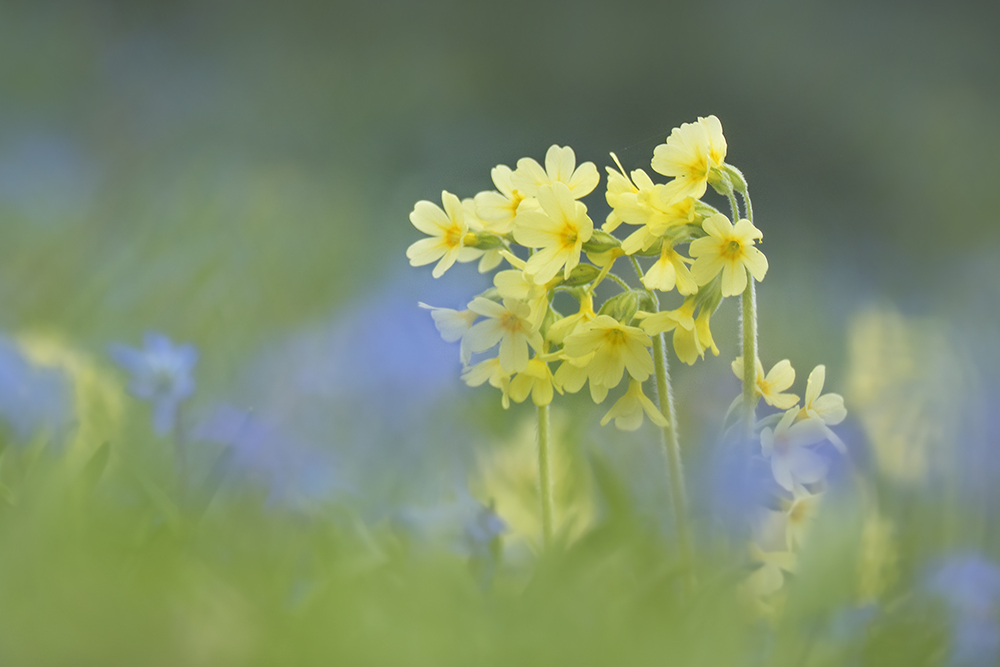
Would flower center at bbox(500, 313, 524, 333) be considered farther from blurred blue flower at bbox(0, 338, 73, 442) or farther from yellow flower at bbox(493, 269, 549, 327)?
blurred blue flower at bbox(0, 338, 73, 442)

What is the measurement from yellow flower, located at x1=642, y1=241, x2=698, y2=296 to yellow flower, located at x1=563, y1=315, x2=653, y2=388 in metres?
0.02

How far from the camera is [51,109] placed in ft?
5.52

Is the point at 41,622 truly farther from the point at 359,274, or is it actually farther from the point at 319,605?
the point at 359,274

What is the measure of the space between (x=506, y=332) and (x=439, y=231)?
8cm

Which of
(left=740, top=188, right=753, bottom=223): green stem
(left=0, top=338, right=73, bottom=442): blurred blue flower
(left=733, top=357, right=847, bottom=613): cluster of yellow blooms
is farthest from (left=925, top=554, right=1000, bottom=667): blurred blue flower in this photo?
(left=0, top=338, right=73, bottom=442): blurred blue flower

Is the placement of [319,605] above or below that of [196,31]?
below

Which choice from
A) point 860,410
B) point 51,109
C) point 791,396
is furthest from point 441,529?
point 51,109

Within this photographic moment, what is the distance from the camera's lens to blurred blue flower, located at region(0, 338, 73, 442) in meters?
0.37

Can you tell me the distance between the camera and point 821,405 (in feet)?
1.31

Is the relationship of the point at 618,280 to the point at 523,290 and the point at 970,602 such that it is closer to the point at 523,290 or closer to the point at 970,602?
the point at 523,290

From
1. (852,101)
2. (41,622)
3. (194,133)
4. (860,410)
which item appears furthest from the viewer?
(194,133)

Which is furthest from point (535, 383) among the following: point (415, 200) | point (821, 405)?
point (415, 200)

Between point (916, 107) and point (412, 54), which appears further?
point (412, 54)

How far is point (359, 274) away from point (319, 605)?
0.87 meters
